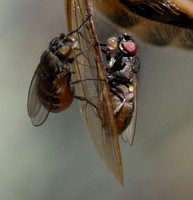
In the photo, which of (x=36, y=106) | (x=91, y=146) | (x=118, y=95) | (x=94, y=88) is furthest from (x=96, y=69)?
(x=91, y=146)

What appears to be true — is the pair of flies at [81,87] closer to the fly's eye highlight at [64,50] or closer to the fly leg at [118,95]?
the fly's eye highlight at [64,50]

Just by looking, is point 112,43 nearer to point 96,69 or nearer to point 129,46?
point 129,46

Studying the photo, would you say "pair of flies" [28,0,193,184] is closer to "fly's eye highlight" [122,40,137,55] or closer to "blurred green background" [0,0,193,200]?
"fly's eye highlight" [122,40,137,55]

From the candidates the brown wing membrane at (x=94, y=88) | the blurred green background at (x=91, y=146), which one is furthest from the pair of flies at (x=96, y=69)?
the blurred green background at (x=91, y=146)

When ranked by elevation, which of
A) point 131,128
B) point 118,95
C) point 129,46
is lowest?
point 131,128

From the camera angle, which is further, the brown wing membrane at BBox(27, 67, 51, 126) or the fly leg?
the fly leg

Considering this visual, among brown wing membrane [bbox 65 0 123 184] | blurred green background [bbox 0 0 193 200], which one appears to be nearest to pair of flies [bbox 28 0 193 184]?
brown wing membrane [bbox 65 0 123 184]
